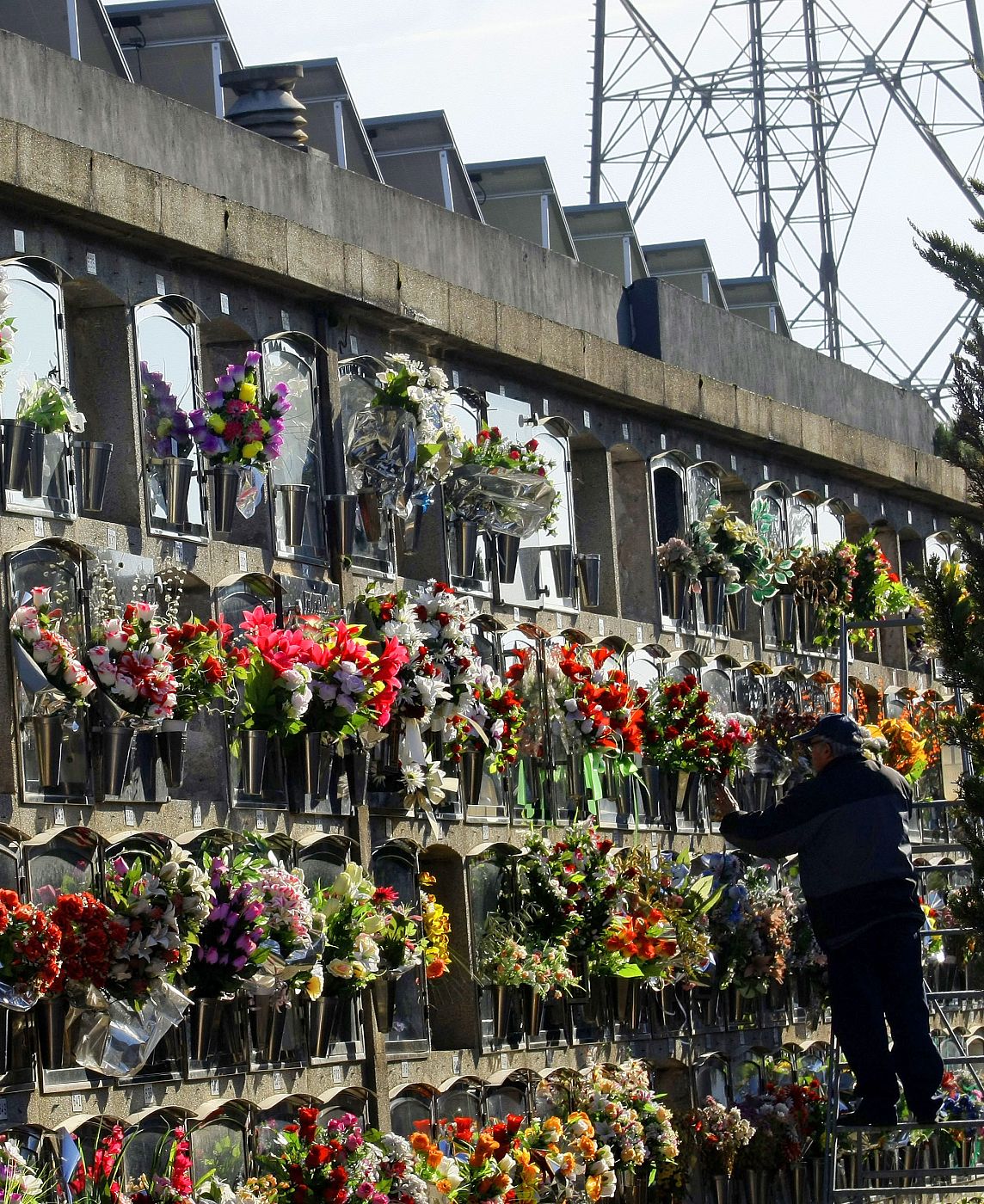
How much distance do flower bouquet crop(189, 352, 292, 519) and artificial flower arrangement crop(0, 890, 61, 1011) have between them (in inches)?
102

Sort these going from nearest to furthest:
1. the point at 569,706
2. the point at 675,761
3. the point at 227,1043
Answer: the point at 227,1043
the point at 569,706
the point at 675,761

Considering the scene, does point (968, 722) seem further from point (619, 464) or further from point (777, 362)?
point (777, 362)

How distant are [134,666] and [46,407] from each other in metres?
1.09

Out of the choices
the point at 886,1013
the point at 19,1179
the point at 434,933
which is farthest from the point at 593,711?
the point at 19,1179

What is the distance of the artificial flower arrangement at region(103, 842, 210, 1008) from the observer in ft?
29.3

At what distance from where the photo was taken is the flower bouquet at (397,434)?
37.4ft

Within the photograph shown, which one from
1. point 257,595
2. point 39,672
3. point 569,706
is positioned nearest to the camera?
point 39,672

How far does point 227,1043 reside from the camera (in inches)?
390

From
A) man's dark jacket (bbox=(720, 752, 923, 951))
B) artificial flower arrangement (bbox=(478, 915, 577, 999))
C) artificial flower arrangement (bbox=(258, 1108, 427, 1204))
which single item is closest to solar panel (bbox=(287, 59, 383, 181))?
artificial flower arrangement (bbox=(478, 915, 577, 999))

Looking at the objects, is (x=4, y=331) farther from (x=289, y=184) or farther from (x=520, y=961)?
(x=520, y=961)

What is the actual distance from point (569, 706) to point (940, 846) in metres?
2.80

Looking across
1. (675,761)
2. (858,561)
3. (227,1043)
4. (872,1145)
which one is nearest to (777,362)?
(858,561)

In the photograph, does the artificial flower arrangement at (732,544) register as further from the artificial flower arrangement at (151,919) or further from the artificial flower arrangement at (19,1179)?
the artificial flower arrangement at (19,1179)

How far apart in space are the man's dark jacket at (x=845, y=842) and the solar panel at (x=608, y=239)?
694 centimetres
